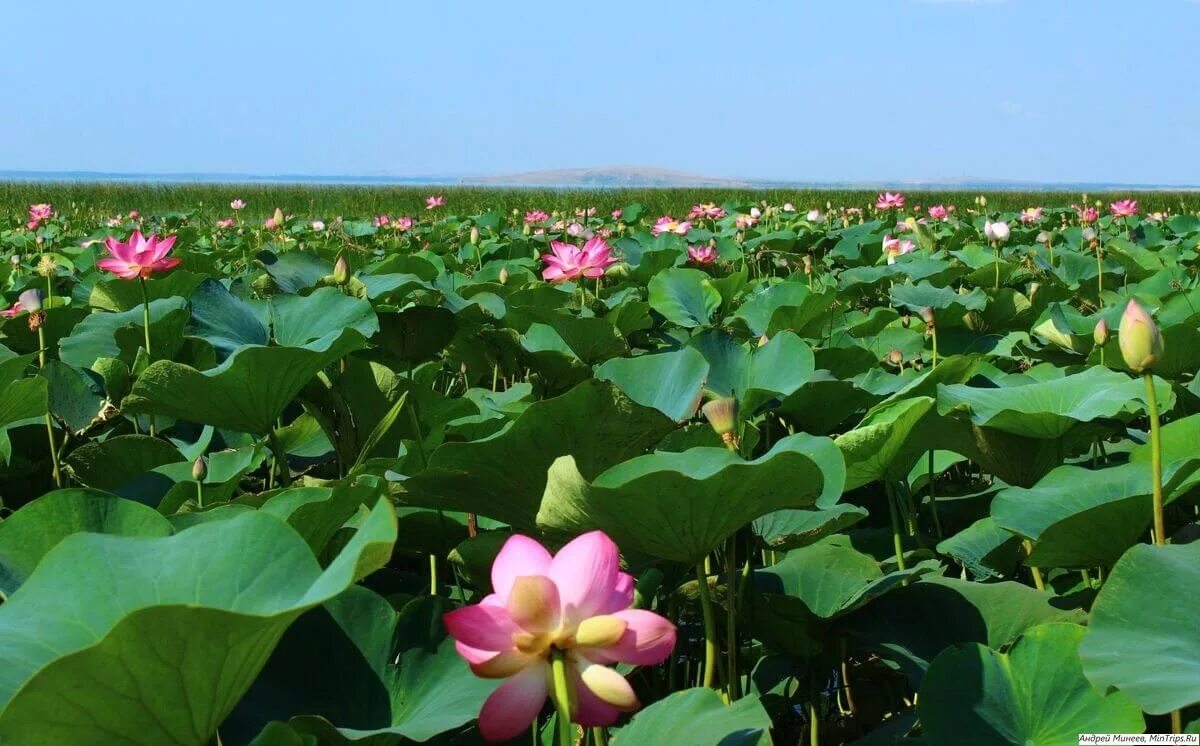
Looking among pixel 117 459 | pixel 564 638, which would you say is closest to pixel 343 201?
pixel 117 459

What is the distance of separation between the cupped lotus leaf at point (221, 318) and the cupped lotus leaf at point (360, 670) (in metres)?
0.92

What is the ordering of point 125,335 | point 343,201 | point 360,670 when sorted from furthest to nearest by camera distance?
point 343,201 < point 125,335 < point 360,670

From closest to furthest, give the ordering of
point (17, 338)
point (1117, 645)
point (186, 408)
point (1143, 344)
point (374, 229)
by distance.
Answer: point (1117, 645)
point (1143, 344)
point (186, 408)
point (17, 338)
point (374, 229)

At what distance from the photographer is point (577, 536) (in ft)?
2.66

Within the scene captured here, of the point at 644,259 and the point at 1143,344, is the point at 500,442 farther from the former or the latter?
the point at 644,259

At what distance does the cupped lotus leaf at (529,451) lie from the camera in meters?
0.89

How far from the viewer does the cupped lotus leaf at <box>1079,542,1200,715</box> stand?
0.68 meters

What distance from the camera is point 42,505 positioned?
0.80m

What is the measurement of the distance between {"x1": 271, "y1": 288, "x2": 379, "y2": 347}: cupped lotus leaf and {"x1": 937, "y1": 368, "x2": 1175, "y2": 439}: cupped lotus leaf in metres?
0.77

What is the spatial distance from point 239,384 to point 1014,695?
2.74 ft

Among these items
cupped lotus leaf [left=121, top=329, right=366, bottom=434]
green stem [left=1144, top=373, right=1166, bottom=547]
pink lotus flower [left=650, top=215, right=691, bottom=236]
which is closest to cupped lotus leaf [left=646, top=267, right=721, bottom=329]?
cupped lotus leaf [left=121, top=329, right=366, bottom=434]

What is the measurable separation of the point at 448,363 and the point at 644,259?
1.13 m

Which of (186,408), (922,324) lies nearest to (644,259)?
(922,324)

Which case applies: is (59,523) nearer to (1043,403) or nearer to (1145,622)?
(1145,622)
